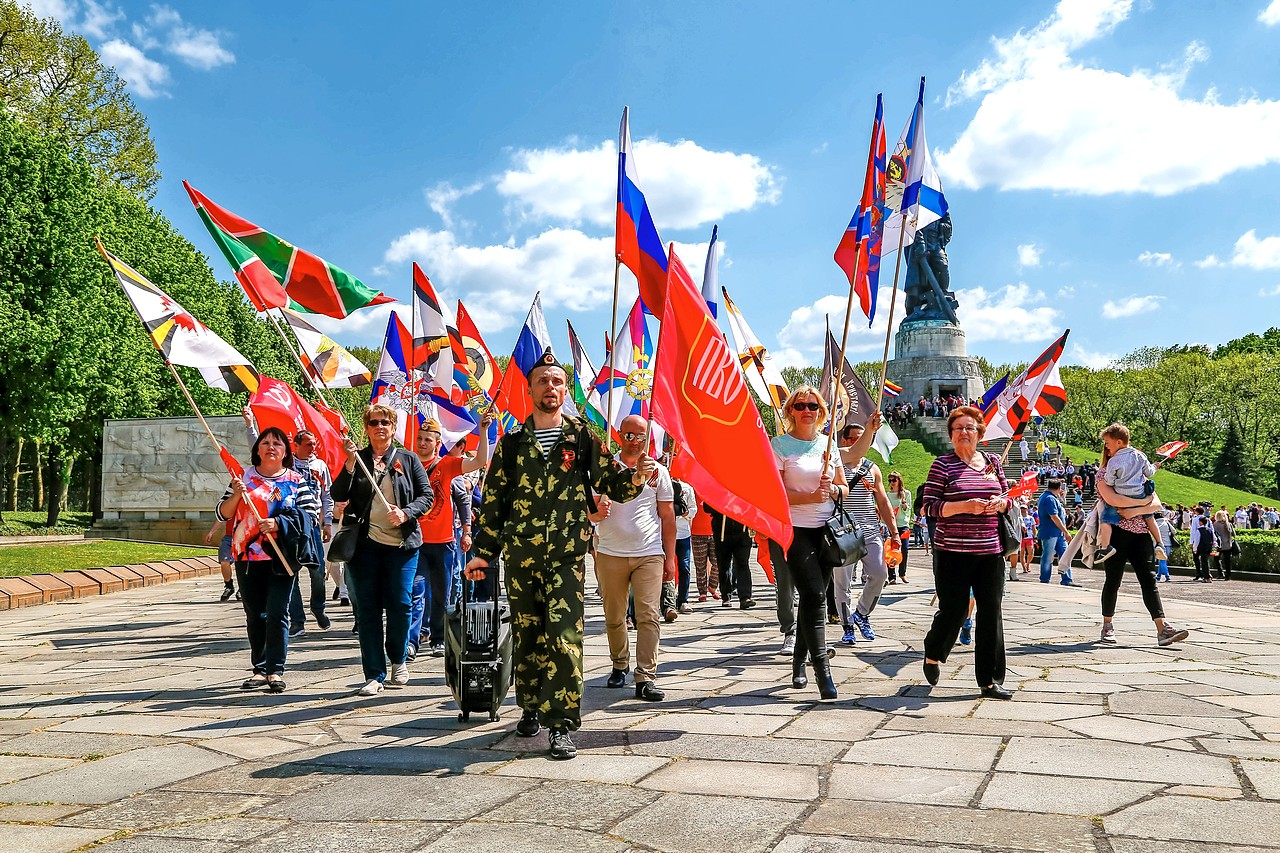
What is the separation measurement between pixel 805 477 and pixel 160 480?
23.1 meters

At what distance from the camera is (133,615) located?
38.9 feet

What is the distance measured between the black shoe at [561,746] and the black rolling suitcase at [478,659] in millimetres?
846

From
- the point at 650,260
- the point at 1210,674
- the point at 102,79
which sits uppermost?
the point at 102,79

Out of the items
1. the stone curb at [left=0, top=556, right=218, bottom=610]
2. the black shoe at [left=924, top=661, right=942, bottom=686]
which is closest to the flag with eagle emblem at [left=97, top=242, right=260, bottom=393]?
the black shoe at [left=924, top=661, right=942, bottom=686]

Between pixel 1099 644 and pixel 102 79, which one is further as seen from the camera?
pixel 102 79

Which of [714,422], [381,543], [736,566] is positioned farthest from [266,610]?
[736,566]

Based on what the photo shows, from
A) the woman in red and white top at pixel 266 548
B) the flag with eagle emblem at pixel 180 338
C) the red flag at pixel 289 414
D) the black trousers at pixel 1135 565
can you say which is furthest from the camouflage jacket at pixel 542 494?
the black trousers at pixel 1135 565

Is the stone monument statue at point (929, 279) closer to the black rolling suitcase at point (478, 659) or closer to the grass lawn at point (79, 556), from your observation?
the grass lawn at point (79, 556)

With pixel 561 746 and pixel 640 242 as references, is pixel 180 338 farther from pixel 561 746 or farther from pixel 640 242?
pixel 561 746

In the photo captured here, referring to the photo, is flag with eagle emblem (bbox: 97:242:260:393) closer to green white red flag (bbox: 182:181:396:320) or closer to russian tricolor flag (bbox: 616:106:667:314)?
green white red flag (bbox: 182:181:396:320)

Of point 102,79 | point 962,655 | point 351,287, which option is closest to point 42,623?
point 351,287

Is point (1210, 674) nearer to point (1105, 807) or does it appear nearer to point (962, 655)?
point (962, 655)

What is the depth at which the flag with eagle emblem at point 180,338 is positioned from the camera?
800 cm

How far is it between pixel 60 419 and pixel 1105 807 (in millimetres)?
29862
